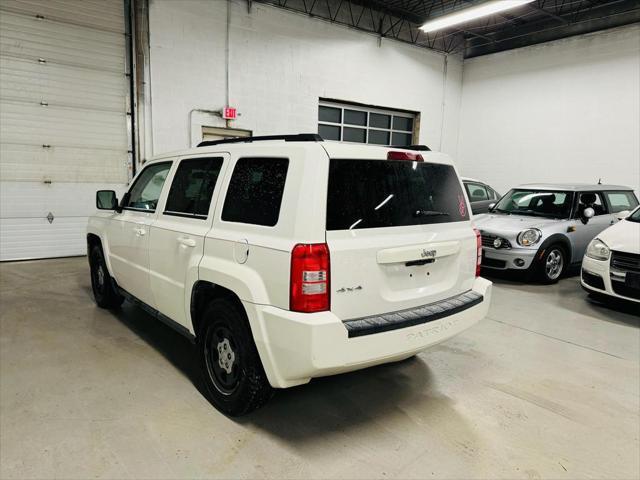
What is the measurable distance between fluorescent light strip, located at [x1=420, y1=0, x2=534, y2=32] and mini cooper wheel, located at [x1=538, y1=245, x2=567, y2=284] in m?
5.05

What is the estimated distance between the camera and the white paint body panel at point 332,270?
6.77ft

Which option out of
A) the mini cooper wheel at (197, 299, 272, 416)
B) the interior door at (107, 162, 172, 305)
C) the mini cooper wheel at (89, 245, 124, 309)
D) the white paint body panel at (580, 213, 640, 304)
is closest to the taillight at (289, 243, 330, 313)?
the mini cooper wheel at (197, 299, 272, 416)

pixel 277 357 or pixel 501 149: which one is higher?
pixel 501 149

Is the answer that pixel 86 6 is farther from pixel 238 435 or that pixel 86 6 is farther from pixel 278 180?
pixel 238 435

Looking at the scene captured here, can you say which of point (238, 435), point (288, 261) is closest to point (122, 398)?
point (238, 435)

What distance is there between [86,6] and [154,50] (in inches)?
48.3

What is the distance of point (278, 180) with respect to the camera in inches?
89.1

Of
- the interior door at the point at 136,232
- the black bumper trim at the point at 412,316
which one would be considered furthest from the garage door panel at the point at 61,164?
the black bumper trim at the point at 412,316

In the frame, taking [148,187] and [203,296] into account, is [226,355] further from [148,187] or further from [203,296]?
[148,187]

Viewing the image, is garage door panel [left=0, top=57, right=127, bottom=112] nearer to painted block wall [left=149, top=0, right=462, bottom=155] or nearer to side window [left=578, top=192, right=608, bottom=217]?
painted block wall [left=149, top=0, right=462, bottom=155]

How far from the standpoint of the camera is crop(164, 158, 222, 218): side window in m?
2.77

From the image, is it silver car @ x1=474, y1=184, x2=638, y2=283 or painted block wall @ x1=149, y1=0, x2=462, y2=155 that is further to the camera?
painted block wall @ x1=149, y1=0, x2=462, y2=155

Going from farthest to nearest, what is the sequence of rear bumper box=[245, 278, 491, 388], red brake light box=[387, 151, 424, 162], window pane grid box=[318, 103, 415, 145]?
window pane grid box=[318, 103, 415, 145] < red brake light box=[387, 151, 424, 162] < rear bumper box=[245, 278, 491, 388]

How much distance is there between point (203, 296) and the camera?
270 cm
